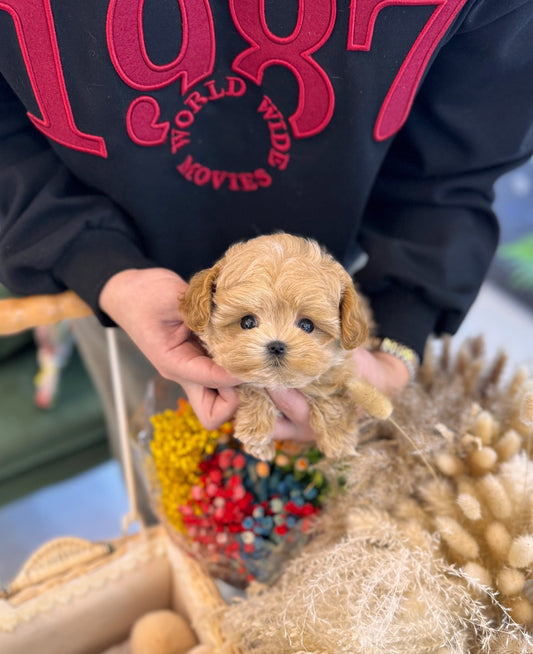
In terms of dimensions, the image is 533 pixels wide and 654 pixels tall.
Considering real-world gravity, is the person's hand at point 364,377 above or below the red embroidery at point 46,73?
below

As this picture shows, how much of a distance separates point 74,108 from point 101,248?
0.19m

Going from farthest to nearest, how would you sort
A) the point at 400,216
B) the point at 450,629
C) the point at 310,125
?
the point at 400,216
the point at 310,125
the point at 450,629

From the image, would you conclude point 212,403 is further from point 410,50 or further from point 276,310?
point 410,50

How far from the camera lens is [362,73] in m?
0.70

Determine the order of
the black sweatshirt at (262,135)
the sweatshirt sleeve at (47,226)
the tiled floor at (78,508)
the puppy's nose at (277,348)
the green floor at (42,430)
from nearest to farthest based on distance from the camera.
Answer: the puppy's nose at (277,348) → the black sweatshirt at (262,135) → the sweatshirt sleeve at (47,226) → the green floor at (42,430) → the tiled floor at (78,508)

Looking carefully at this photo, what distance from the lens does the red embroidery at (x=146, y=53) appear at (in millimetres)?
656

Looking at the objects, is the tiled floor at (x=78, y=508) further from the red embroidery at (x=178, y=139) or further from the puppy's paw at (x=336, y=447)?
the red embroidery at (x=178, y=139)

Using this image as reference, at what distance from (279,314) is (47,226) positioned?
1.41ft

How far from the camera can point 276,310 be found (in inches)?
22.6

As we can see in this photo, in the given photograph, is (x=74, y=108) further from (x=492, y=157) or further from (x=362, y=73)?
(x=492, y=157)

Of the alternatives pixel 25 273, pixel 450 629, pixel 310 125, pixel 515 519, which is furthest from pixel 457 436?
pixel 25 273

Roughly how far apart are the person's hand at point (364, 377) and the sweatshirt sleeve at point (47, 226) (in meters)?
0.29

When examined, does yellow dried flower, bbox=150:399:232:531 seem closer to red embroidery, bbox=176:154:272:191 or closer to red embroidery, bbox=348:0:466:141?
red embroidery, bbox=176:154:272:191

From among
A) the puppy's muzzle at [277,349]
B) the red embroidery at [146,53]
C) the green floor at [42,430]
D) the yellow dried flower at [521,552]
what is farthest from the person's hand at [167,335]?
the green floor at [42,430]
